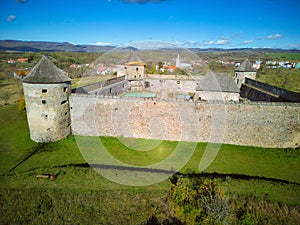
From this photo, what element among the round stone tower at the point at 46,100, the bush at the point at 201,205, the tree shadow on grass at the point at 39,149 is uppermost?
the round stone tower at the point at 46,100

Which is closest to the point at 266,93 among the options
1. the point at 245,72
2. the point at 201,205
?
the point at 245,72

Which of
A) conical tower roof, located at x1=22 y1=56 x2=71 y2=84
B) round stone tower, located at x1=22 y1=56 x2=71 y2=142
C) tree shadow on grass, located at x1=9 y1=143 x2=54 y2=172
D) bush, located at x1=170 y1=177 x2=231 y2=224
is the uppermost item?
conical tower roof, located at x1=22 y1=56 x2=71 y2=84

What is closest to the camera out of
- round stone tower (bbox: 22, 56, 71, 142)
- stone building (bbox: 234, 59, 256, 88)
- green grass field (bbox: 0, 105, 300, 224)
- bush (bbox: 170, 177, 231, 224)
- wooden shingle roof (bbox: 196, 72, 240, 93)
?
bush (bbox: 170, 177, 231, 224)

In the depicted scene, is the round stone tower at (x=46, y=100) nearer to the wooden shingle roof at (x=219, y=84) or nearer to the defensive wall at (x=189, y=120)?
the defensive wall at (x=189, y=120)

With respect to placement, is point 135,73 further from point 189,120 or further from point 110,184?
point 110,184

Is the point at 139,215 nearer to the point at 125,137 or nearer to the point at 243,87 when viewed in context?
the point at 125,137

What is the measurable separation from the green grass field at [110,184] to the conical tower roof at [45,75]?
392 cm

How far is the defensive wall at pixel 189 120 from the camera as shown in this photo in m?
12.1

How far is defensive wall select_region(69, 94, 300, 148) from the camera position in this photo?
12.1 metres

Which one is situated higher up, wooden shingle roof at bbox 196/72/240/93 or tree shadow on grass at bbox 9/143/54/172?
wooden shingle roof at bbox 196/72/240/93

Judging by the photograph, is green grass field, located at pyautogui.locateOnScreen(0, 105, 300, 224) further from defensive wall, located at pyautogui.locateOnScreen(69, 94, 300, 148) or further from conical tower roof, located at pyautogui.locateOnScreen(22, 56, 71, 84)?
conical tower roof, located at pyautogui.locateOnScreen(22, 56, 71, 84)

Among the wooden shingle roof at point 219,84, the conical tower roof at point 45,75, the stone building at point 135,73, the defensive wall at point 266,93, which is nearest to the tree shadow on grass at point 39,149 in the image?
the conical tower roof at point 45,75

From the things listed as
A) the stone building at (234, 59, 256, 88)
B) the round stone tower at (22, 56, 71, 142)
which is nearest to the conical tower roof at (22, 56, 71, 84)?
the round stone tower at (22, 56, 71, 142)

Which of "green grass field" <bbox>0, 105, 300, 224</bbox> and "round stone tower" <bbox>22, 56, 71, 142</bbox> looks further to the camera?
"round stone tower" <bbox>22, 56, 71, 142</bbox>
